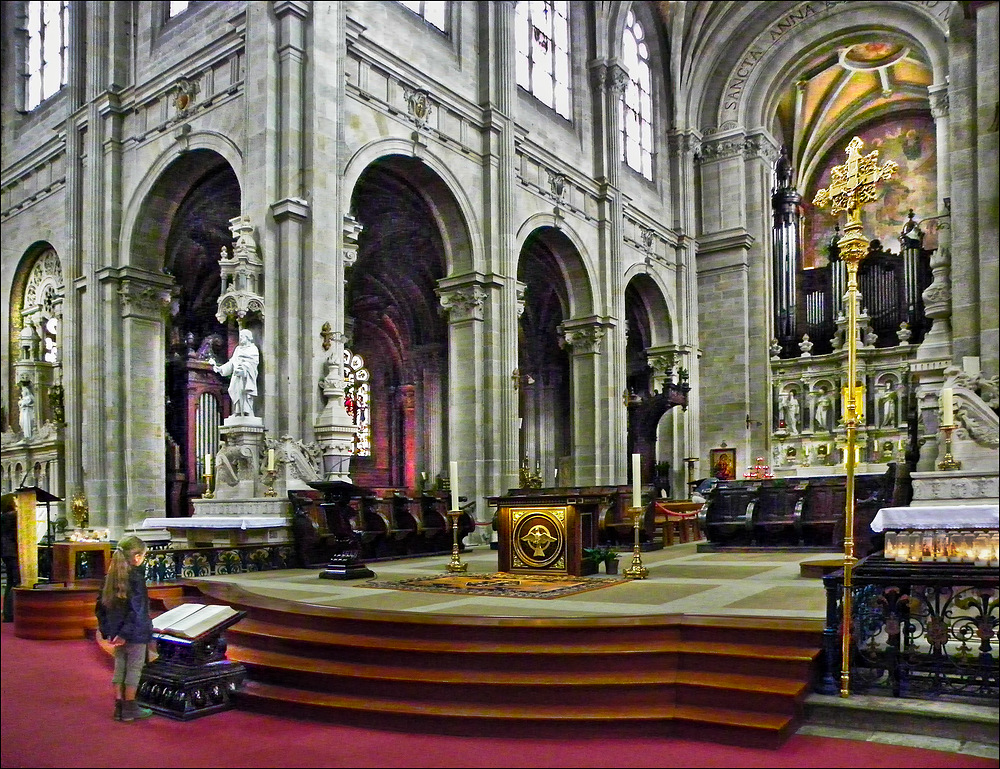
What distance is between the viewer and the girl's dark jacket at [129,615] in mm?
5648

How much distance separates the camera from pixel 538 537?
400 inches

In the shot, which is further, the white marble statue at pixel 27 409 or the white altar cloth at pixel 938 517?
the white marble statue at pixel 27 409

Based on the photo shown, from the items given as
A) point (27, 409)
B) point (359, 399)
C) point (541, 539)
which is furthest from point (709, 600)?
point (359, 399)

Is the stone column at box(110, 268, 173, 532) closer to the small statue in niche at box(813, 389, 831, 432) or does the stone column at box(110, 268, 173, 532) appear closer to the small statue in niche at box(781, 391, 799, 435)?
the small statue in niche at box(781, 391, 799, 435)

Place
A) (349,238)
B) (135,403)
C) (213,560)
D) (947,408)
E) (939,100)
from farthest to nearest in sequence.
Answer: (939,100) → (135,403) → (349,238) → (213,560) → (947,408)

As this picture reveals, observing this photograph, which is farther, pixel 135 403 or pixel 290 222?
pixel 135 403

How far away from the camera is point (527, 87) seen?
20.5 m

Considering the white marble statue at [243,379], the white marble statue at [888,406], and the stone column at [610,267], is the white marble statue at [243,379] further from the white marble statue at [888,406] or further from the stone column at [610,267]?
the white marble statue at [888,406]

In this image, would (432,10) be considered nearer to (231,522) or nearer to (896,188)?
(231,522)

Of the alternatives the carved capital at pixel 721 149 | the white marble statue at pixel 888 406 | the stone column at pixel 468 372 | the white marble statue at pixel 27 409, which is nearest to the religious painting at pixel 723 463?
the white marble statue at pixel 888 406

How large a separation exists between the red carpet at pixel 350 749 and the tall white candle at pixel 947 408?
223 inches

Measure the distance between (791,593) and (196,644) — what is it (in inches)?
209

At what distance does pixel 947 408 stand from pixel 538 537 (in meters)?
4.62

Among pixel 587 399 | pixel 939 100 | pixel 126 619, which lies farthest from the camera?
pixel 587 399
